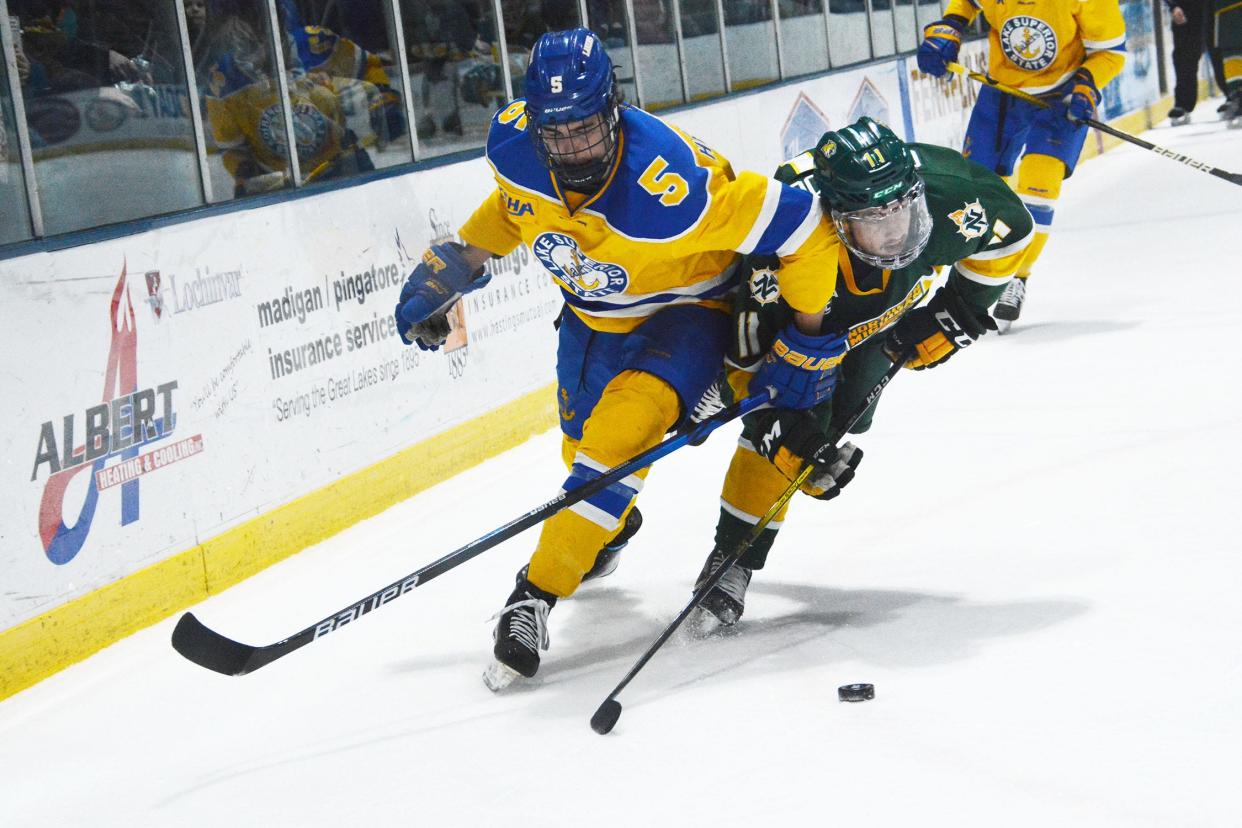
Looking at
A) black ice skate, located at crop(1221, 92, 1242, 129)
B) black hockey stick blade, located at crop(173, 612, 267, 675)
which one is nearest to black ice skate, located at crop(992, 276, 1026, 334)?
black hockey stick blade, located at crop(173, 612, 267, 675)

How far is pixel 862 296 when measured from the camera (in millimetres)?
2828

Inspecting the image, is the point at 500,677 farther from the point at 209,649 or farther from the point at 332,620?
the point at 209,649

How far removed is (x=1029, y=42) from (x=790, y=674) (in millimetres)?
3683

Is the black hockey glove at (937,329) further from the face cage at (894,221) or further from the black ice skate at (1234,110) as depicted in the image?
the black ice skate at (1234,110)

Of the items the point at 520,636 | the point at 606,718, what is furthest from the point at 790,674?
the point at 520,636

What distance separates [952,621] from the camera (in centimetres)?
274

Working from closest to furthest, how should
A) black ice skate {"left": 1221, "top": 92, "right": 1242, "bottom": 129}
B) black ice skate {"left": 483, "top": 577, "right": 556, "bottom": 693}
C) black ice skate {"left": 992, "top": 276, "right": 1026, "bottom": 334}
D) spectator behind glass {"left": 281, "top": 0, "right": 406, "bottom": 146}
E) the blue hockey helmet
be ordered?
1. the blue hockey helmet
2. black ice skate {"left": 483, "top": 577, "right": 556, "bottom": 693}
3. spectator behind glass {"left": 281, "top": 0, "right": 406, "bottom": 146}
4. black ice skate {"left": 992, "top": 276, "right": 1026, "bottom": 334}
5. black ice skate {"left": 1221, "top": 92, "right": 1242, "bottom": 129}

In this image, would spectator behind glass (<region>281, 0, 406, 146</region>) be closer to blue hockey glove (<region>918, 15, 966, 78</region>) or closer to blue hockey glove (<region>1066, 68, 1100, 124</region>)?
blue hockey glove (<region>918, 15, 966, 78</region>)

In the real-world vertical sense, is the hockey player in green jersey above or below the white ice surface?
above

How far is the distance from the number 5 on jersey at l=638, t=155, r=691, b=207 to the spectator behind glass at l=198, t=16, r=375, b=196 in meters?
1.72

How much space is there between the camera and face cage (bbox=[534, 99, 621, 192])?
2391 millimetres

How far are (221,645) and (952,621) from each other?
1368mm

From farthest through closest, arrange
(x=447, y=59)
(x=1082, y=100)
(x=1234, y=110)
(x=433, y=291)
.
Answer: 1. (x=1234, y=110)
2. (x=1082, y=100)
3. (x=447, y=59)
4. (x=433, y=291)

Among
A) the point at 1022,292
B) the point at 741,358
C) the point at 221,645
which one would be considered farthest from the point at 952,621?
the point at 1022,292
